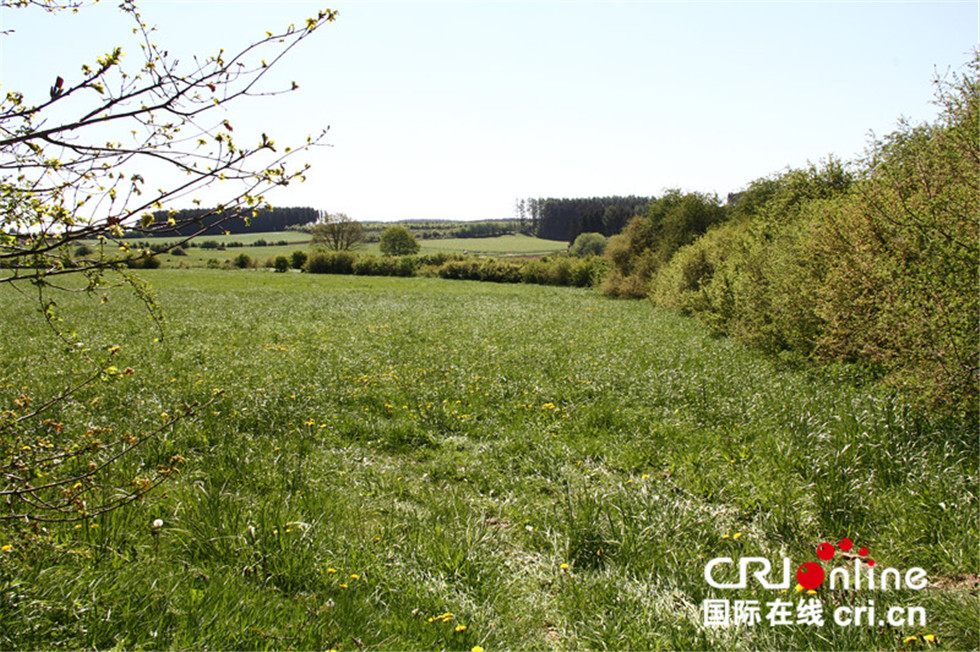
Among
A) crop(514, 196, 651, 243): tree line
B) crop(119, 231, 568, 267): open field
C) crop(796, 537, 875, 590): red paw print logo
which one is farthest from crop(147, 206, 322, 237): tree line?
crop(514, 196, 651, 243): tree line

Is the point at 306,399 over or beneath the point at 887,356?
beneath

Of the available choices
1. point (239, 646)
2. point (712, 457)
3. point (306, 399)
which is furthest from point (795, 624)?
point (306, 399)

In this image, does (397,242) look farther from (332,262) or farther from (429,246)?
(429,246)

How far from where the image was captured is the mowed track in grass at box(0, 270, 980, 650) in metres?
3.25

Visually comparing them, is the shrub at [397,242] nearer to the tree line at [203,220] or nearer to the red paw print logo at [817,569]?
the red paw print logo at [817,569]

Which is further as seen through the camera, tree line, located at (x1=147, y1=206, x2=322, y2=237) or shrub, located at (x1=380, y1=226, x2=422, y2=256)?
shrub, located at (x1=380, y1=226, x2=422, y2=256)

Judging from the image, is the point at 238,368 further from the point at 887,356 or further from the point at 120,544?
the point at 887,356

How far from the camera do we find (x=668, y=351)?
43.3 feet

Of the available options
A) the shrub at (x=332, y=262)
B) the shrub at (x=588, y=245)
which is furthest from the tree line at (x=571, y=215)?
Result: the shrub at (x=332, y=262)

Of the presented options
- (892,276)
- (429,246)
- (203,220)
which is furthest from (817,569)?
(429,246)

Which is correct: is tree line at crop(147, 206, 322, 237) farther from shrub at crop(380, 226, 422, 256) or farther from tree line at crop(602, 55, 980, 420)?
shrub at crop(380, 226, 422, 256)

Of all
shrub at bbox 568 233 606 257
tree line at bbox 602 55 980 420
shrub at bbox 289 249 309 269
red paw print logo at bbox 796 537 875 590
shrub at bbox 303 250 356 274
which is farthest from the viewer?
shrub at bbox 568 233 606 257

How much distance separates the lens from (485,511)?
17.5 feet

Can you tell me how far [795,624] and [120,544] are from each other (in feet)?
16.0
